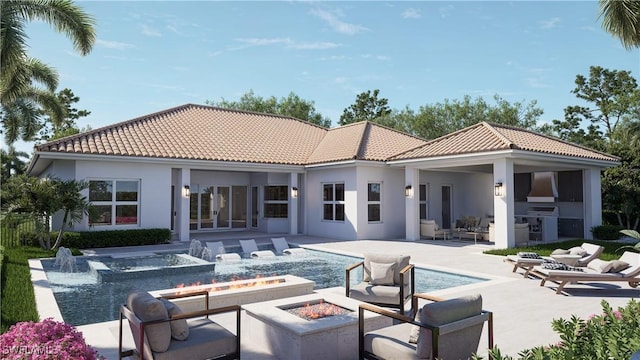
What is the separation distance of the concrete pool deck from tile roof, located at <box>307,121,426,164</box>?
5.50m

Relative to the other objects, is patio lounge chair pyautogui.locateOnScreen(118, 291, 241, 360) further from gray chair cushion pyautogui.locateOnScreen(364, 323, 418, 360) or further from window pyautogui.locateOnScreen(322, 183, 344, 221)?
window pyautogui.locateOnScreen(322, 183, 344, 221)

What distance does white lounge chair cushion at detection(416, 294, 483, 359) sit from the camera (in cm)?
455

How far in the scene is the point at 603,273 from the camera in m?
9.46

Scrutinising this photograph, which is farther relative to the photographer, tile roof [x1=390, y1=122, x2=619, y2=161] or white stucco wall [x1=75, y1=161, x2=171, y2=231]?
white stucco wall [x1=75, y1=161, x2=171, y2=231]

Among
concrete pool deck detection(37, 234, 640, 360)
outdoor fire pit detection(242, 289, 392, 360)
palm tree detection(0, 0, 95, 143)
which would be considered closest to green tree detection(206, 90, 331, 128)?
palm tree detection(0, 0, 95, 143)

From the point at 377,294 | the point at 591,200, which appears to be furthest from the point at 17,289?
the point at 591,200

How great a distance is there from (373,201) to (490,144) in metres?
6.07

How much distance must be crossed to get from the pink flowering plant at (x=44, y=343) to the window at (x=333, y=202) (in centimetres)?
1713

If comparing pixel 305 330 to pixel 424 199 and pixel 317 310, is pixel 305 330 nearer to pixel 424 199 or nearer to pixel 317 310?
pixel 317 310

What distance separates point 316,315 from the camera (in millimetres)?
6164

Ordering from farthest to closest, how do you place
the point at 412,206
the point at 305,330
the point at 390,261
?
the point at 412,206
the point at 390,261
the point at 305,330

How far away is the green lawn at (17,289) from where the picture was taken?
7131 millimetres

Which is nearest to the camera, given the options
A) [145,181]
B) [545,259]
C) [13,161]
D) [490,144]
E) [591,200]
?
[545,259]

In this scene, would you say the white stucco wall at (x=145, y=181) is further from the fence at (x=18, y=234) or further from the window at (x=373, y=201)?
the window at (x=373, y=201)
